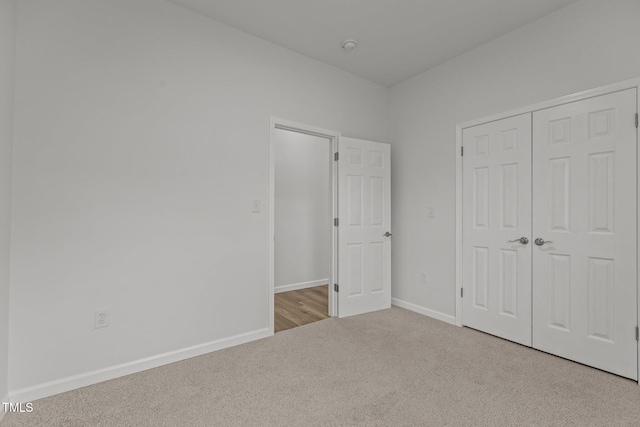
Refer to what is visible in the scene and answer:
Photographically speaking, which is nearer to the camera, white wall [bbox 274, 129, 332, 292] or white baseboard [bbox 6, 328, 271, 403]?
white baseboard [bbox 6, 328, 271, 403]

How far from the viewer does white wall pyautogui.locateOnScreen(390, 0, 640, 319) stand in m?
2.15

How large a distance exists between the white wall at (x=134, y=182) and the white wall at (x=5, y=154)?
0.05 m

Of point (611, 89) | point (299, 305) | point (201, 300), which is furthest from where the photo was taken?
point (299, 305)

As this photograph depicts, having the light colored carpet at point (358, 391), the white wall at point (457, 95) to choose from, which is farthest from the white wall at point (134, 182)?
the white wall at point (457, 95)

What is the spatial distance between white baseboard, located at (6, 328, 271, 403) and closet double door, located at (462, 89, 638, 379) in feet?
7.65

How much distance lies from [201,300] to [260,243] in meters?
0.69

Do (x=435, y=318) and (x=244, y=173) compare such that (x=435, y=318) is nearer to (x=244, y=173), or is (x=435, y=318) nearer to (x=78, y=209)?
(x=244, y=173)

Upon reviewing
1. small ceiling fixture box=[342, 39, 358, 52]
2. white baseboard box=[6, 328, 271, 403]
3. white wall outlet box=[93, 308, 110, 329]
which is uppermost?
small ceiling fixture box=[342, 39, 358, 52]

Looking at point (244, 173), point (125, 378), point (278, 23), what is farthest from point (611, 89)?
point (125, 378)

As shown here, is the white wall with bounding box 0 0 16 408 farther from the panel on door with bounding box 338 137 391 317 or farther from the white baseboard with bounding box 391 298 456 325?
the white baseboard with bounding box 391 298 456 325

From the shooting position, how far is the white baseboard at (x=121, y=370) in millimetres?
1784

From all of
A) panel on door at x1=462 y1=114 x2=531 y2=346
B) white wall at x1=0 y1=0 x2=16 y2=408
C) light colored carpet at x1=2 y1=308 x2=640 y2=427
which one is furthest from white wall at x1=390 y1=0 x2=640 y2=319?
white wall at x1=0 y1=0 x2=16 y2=408

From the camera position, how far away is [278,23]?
256 centimetres

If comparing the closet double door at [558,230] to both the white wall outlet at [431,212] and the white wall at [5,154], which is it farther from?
the white wall at [5,154]
